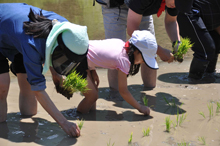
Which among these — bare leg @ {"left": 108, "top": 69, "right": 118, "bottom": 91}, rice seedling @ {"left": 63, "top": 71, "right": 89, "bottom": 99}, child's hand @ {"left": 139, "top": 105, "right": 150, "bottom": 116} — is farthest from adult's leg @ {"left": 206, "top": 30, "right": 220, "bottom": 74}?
rice seedling @ {"left": 63, "top": 71, "right": 89, "bottom": 99}

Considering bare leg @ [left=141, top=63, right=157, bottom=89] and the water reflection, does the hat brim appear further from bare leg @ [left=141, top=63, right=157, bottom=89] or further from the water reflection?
bare leg @ [left=141, top=63, right=157, bottom=89]

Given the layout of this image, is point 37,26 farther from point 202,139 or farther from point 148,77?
point 148,77

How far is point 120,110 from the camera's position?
353cm

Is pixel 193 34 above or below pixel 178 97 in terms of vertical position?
above

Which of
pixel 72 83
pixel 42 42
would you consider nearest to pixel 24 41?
pixel 42 42

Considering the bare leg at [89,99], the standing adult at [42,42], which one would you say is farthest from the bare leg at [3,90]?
the bare leg at [89,99]

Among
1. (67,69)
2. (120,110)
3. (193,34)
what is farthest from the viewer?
(193,34)

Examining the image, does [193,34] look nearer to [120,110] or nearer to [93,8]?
[120,110]

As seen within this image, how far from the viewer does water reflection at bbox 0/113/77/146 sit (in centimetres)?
272

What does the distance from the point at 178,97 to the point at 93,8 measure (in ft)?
20.2

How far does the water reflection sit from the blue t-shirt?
49 centimetres

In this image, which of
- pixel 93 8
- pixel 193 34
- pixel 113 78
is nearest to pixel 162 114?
pixel 113 78

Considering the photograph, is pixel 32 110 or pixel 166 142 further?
pixel 32 110

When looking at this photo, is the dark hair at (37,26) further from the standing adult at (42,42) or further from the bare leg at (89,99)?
Result: the bare leg at (89,99)
